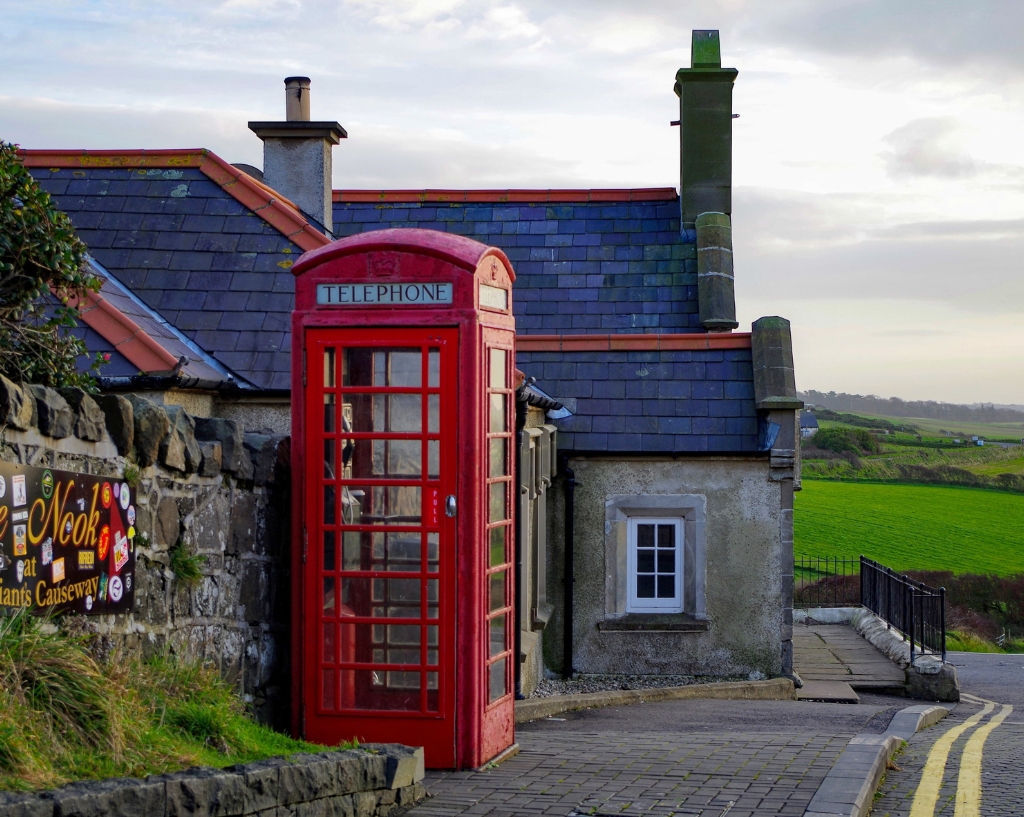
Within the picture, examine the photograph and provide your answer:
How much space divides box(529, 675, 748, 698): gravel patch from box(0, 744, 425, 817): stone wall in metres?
7.95

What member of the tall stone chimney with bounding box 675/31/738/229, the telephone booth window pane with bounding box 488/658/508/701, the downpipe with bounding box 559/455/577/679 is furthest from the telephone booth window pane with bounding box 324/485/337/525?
the tall stone chimney with bounding box 675/31/738/229

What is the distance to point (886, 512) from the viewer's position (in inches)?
1928

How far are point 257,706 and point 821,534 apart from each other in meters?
38.8

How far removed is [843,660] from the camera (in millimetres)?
17688

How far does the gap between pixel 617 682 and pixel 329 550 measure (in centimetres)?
809

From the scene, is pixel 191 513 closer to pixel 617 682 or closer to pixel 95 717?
pixel 95 717

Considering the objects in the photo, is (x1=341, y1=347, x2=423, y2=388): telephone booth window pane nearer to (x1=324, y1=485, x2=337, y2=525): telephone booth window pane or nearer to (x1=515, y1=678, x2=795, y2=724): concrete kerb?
(x1=324, y1=485, x2=337, y2=525): telephone booth window pane

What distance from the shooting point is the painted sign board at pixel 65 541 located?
5.15 metres

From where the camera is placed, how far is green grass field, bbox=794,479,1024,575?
4028 cm

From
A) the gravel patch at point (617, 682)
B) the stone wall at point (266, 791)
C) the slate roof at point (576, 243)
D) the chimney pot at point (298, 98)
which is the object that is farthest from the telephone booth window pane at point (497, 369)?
the slate roof at point (576, 243)

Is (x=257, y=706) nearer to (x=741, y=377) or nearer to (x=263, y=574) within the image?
(x=263, y=574)

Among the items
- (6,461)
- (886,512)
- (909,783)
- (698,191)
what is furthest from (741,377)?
(886,512)

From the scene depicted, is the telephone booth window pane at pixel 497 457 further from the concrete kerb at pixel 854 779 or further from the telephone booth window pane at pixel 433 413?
the concrete kerb at pixel 854 779

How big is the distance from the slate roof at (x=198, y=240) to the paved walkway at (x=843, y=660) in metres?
8.40
